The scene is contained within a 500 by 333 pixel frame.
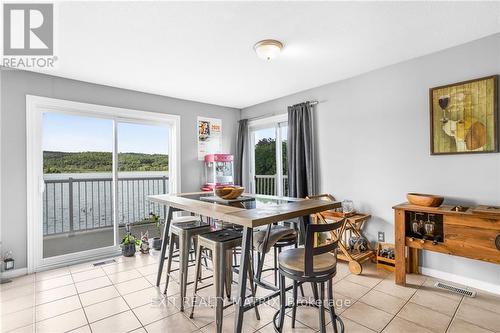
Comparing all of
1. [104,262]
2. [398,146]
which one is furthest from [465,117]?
[104,262]

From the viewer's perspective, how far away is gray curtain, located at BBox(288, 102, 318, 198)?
12.8 feet

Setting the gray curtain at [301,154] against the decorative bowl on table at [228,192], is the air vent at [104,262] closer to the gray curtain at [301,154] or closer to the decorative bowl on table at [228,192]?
the decorative bowl on table at [228,192]

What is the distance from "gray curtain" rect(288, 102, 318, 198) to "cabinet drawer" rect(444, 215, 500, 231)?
5.84 feet

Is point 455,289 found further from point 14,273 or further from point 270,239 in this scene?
point 14,273

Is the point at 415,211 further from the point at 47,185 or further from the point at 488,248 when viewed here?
the point at 47,185

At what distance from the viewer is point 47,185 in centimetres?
354

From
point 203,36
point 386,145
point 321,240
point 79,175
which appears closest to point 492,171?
point 386,145

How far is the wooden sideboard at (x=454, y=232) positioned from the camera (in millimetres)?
2164

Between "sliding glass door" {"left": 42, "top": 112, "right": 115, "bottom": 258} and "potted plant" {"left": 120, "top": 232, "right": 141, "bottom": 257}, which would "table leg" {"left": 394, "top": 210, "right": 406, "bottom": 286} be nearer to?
"potted plant" {"left": 120, "top": 232, "right": 141, "bottom": 257}

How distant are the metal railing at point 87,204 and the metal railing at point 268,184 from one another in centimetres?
178

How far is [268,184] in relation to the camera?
4.95m

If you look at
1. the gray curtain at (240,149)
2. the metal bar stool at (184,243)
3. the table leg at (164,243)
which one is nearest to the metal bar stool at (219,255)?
the metal bar stool at (184,243)

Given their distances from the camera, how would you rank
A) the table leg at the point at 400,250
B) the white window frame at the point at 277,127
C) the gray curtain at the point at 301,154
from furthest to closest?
the white window frame at the point at 277,127 → the gray curtain at the point at 301,154 → the table leg at the point at 400,250

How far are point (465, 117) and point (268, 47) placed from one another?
2.14 m
